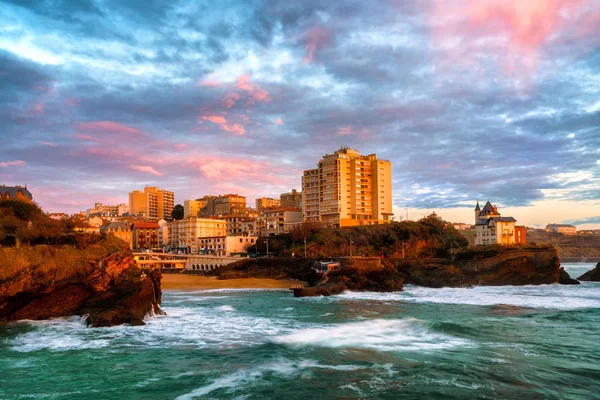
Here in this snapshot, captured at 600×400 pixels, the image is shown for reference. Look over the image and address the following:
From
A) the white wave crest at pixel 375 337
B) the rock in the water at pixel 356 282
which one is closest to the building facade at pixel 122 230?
the rock in the water at pixel 356 282

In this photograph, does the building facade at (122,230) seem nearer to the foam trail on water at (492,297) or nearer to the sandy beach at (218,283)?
the sandy beach at (218,283)

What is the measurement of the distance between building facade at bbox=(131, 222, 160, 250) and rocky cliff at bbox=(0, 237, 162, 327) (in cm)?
10012

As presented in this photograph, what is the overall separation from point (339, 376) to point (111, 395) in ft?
28.3

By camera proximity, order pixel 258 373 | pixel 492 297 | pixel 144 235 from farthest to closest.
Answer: pixel 144 235 → pixel 492 297 → pixel 258 373

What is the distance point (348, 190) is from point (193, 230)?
140ft

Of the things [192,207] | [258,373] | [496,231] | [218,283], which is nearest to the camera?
[258,373]

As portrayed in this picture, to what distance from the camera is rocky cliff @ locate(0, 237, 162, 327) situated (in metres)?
30.4

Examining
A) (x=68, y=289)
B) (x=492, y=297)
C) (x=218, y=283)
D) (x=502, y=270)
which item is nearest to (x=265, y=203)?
(x=218, y=283)

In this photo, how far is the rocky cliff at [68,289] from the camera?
30.4m

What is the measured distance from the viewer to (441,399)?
1577cm

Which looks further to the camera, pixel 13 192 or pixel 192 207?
pixel 192 207

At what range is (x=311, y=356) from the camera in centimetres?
2211

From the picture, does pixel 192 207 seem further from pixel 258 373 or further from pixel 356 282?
pixel 258 373

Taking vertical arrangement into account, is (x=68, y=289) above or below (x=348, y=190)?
below
